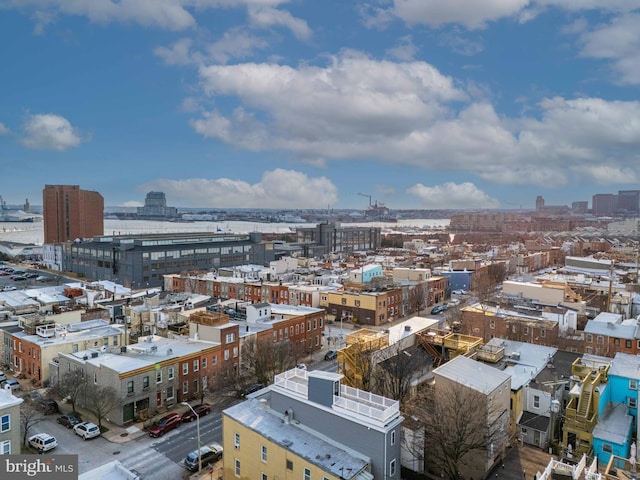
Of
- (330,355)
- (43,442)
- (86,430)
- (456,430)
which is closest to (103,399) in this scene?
(86,430)

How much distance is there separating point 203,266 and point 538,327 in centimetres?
6590

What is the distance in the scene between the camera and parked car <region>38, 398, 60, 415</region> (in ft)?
94.7

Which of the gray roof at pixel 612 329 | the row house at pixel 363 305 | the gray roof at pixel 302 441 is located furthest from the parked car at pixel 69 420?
the gray roof at pixel 612 329

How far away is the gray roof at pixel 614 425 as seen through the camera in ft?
72.1

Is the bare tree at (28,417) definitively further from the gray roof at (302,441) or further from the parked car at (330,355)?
Answer: the parked car at (330,355)

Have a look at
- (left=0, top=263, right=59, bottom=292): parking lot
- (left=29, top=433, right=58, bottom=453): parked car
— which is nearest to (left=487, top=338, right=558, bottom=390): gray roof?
(left=29, top=433, right=58, bottom=453): parked car

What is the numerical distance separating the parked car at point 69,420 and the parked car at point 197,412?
6.10m

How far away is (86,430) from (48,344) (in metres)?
10.9

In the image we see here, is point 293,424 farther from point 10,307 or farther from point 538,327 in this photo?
point 10,307

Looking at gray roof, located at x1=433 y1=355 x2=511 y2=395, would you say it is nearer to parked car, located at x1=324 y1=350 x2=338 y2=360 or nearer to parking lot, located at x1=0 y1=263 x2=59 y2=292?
parked car, located at x1=324 y1=350 x2=338 y2=360

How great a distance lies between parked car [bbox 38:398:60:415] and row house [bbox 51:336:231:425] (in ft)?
5.00

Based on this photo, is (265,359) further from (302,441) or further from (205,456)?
(302,441)

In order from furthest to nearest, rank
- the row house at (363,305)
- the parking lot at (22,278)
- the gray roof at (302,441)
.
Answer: the parking lot at (22,278) → the row house at (363,305) → the gray roof at (302,441)

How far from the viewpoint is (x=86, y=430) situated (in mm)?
25922
